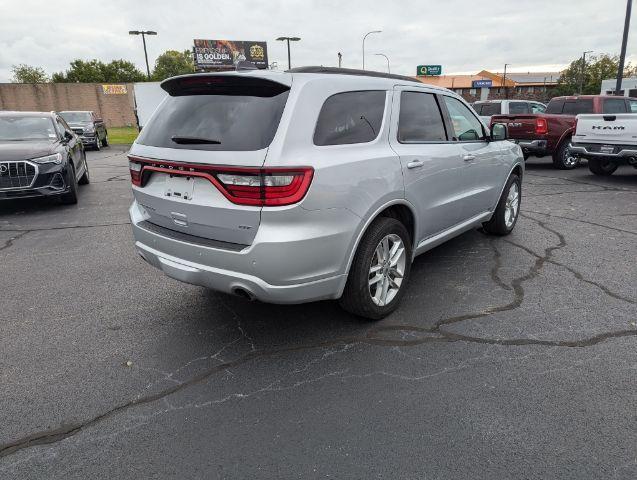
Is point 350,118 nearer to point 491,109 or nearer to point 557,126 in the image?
point 557,126

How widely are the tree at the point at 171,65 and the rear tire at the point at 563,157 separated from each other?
80856mm

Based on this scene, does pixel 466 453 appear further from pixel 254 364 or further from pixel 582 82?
pixel 582 82

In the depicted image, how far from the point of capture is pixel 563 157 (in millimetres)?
12227

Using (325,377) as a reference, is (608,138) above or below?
above

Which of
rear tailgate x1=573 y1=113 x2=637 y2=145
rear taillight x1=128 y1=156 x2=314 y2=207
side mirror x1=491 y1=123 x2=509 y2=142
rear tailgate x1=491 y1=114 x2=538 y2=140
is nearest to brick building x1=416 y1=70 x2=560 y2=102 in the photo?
rear tailgate x1=491 y1=114 x2=538 y2=140

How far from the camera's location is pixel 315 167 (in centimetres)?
281

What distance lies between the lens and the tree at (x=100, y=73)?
8850cm

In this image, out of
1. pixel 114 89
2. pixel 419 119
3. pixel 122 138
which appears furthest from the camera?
pixel 114 89

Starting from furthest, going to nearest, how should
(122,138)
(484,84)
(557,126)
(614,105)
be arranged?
(484,84) → (122,138) → (614,105) → (557,126)

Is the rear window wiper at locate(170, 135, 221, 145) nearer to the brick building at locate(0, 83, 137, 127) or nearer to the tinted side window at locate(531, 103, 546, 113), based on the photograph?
the tinted side window at locate(531, 103, 546, 113)

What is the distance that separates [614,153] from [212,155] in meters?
9.51

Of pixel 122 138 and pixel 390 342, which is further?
pixel 122 138

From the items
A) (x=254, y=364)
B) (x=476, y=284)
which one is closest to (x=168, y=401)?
(x=254, y=364)

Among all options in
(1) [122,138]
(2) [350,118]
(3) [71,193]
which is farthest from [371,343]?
(1) [122,138]
